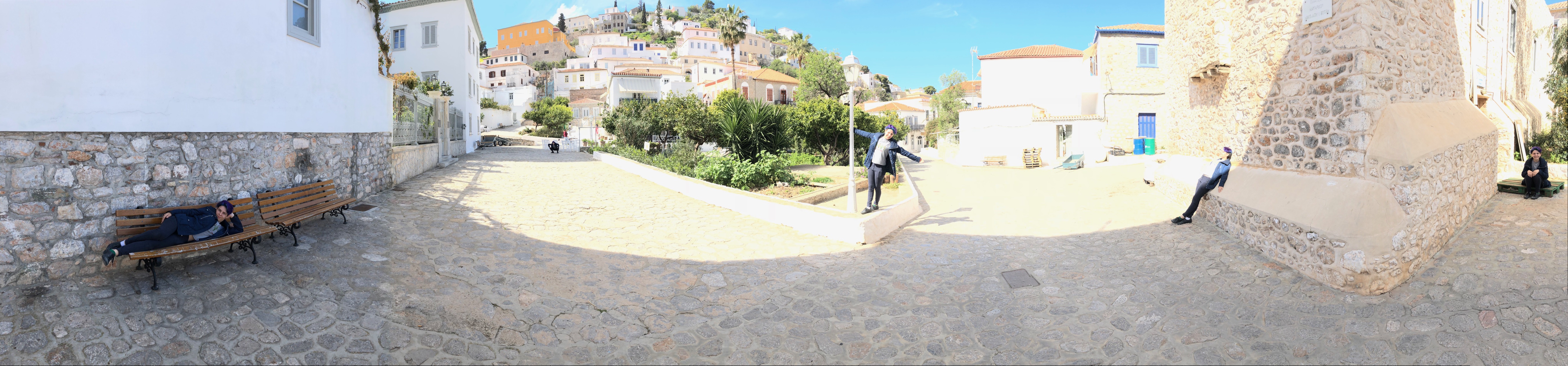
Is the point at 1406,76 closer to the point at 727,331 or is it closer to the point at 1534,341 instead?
the point at 1534,341

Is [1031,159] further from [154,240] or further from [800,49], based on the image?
[800,49]

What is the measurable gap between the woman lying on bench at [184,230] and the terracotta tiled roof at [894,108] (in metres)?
48.3

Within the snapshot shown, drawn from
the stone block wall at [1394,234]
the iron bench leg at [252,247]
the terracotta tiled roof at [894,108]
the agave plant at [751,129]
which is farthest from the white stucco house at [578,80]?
the stone block wall at [1394,234]

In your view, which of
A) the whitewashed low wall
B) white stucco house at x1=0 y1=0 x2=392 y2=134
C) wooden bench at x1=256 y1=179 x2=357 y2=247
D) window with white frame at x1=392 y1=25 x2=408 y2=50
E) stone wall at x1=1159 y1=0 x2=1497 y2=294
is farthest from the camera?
window with white frame at x1=392 y1=25 x2=408 y2=50

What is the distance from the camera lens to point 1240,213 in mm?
7617

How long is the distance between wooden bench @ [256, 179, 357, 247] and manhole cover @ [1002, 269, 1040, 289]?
7.90 metres

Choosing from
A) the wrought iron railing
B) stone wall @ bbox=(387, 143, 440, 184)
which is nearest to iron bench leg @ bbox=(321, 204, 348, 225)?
stone wall @ bbox=(387, 143, 440, 184)

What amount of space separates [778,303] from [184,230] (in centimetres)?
567

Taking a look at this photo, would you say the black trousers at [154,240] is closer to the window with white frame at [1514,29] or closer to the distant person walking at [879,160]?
the distant person walking at [879,160]

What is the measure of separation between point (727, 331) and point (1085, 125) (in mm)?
23796

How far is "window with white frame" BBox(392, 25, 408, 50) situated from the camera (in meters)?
25.2

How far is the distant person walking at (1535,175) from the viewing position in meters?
8.27

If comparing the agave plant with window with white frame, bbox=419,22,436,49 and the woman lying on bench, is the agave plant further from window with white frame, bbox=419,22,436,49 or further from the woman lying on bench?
window with white frame, bbox=419,22,436,49

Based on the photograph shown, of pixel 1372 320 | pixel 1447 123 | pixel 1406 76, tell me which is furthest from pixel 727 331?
pixel 1447 123
